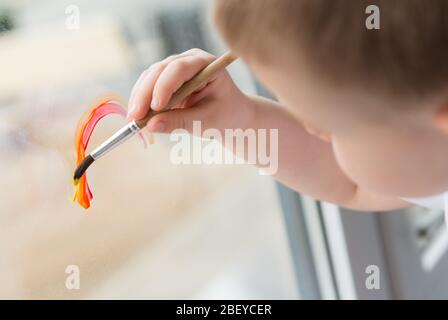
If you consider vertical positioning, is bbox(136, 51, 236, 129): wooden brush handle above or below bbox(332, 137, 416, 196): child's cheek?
above

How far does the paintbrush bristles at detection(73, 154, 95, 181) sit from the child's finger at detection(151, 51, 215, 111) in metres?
0.05

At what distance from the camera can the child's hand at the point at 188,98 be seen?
361 mm

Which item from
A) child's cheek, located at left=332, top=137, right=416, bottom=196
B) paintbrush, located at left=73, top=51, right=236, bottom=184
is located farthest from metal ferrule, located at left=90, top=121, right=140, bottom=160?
child's cheek, located at left=332, top=137, right=416, bottom=196

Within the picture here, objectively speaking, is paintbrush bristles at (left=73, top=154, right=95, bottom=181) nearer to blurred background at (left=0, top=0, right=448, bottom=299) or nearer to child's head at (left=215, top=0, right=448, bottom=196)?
blurred background at (left=0, top=0, right=448, bottom=299)

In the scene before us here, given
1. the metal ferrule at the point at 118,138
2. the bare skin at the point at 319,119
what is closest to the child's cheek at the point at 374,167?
the bare skin at the point at 319,119

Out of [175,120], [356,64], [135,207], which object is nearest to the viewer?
[356,64]

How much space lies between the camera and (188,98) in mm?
401

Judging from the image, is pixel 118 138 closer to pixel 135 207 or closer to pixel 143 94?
pixel 143 94

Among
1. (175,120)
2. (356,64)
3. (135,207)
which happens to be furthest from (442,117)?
(135,207)

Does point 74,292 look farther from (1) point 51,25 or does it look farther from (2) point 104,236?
(1) point 51,25

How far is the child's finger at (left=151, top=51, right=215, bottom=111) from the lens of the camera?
36cm

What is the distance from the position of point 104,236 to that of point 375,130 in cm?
24

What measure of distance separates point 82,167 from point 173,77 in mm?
79

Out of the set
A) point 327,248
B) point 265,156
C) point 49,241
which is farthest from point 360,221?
point 49,241
